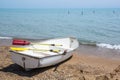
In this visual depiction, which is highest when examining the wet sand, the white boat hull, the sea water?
the white boat hull

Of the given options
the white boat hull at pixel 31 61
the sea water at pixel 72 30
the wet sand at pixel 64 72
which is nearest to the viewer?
the wet sand at pixel 64 72

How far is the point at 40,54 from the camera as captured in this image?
31.2 ft

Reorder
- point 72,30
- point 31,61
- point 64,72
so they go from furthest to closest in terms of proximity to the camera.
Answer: point 72,30
point 64,72
point 31,61

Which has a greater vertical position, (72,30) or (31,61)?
(31,61)

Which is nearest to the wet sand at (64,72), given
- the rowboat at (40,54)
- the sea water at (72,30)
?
the rowboat at (40,54)

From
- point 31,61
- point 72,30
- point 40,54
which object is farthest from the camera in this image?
point 72,30

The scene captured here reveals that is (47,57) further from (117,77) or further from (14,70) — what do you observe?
(117,77)

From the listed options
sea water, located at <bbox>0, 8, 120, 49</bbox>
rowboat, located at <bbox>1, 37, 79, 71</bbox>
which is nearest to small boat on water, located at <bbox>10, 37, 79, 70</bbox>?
rowboat, located at <bbox>1, 37, 79, 71</bbox>

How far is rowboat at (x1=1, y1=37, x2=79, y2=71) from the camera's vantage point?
855cm

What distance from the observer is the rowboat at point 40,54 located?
8.55 metres

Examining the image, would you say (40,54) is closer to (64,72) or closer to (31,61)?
(31,61)


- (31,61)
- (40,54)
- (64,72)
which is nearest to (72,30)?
(40,54)

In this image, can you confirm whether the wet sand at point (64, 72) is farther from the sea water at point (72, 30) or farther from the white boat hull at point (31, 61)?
the sea water at point (72, 30)

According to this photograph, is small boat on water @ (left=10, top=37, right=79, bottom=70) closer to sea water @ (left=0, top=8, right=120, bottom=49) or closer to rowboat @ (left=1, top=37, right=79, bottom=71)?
rowboat @ (left=1, top=37, right=79, bottom=71)
